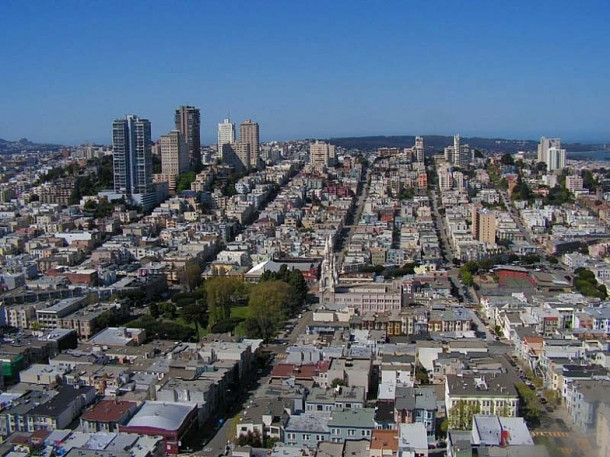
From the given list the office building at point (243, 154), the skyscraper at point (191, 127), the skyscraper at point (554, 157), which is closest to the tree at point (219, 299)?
the skyscraper at point (191, 127)

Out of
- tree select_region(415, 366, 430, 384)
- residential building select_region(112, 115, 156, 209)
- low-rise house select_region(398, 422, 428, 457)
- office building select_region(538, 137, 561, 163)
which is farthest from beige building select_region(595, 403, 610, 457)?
office building select_region(538, 137, 561, 163)

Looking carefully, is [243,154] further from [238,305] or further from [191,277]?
[238,305]

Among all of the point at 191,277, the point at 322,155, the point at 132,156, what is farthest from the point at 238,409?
the point at 322,155

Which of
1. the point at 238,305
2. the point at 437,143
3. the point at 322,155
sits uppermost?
the point at 437,143

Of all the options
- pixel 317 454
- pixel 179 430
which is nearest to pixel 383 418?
pixel 317 454

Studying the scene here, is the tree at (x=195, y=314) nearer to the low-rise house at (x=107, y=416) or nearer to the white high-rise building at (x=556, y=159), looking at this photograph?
the low-rise house at (x=107, y=416)

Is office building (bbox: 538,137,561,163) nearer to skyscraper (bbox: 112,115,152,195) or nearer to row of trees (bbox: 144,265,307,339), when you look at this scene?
skyscraper (bbox: 112,115,152,195)
